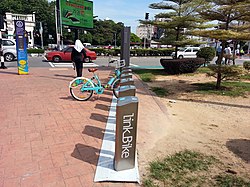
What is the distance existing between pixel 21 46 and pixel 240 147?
31.7 feet

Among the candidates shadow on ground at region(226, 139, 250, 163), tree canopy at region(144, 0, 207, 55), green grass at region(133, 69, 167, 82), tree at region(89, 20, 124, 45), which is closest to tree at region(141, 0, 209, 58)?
tree canopy at region(144, 0, 207, 55)

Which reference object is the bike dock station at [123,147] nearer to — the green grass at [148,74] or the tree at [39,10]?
the green grass at [148,74]

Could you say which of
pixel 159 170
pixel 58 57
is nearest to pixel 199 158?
pixel 159 170

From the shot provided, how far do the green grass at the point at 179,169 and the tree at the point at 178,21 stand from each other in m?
9.20

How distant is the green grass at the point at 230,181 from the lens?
2.67 metres

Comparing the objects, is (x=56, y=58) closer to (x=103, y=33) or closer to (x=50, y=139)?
(x=50, y=139)

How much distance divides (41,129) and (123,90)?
1977 millimetres

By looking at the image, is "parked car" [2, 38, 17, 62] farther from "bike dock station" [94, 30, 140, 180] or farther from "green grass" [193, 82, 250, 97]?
"bike dock station" [94, 30, 140, 180]

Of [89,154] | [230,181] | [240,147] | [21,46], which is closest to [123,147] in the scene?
[89,154]

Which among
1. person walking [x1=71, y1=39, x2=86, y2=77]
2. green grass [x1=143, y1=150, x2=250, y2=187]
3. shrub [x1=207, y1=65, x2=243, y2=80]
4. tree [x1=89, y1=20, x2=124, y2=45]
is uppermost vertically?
tree [x1=89, y1=20, x2=124, y2=45]

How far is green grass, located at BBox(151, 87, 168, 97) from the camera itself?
24.6ft

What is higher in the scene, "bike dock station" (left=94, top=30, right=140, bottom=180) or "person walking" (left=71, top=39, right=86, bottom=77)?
"person walking" (left=71, top=39, right=86, bottom=77)

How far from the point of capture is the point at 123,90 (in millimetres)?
3102

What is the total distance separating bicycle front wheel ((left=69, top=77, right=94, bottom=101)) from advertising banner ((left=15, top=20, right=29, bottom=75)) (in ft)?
17.9
